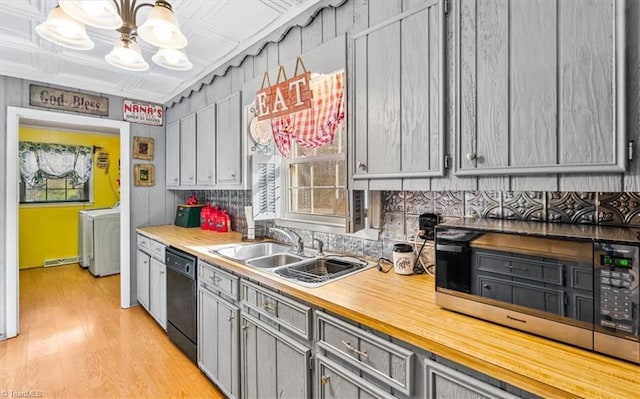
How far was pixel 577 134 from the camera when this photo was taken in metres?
0.90

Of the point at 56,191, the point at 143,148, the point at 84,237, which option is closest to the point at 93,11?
the point at 143,148

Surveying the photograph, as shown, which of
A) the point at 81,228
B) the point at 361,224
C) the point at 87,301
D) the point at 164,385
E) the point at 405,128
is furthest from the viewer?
the point at 81,228

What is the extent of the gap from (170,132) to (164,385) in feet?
9.02

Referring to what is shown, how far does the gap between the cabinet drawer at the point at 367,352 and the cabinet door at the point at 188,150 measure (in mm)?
2502

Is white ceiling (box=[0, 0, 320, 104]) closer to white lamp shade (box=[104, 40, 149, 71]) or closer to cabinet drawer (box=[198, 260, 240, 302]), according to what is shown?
white lamp shade (box=[104, 40, 149, 71])

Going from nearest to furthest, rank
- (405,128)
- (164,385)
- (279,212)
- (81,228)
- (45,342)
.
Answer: (405,128), (164,385), (279,212), (45,342), (81,228)

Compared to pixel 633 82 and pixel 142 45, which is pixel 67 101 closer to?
pixel 142 45

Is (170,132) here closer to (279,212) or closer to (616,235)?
(279,212)

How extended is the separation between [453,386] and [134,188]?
3777 millimetres

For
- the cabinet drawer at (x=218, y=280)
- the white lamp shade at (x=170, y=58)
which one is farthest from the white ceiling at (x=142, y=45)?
the cabinet drawer at (x=218, y=280)

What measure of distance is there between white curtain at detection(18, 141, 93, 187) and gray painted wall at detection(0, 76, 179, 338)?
278 centimetres

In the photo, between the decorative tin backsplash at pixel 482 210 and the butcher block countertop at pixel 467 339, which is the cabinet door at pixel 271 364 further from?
the decorative tin backsplash at pixel 482 210

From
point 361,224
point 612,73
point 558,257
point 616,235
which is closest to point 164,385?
point 361,224

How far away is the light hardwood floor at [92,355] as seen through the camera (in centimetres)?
208
